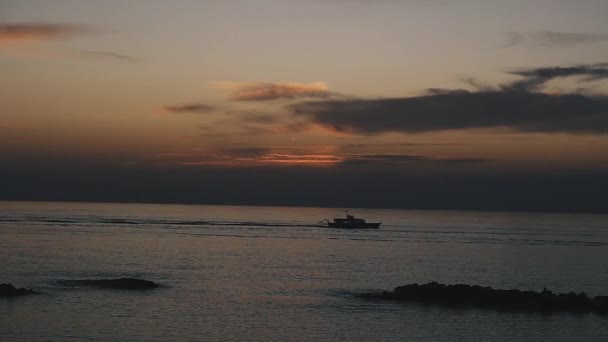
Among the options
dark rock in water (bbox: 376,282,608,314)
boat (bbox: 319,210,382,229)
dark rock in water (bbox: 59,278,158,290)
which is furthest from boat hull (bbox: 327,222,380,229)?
dark rock in water (bbox: 59,278,158,290)

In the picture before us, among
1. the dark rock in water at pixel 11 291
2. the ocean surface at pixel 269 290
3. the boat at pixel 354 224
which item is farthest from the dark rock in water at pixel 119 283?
the boat at pixel 354 224

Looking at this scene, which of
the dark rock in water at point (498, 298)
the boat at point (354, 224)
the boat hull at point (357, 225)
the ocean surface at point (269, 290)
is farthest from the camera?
the boat hull at point (357, 225)

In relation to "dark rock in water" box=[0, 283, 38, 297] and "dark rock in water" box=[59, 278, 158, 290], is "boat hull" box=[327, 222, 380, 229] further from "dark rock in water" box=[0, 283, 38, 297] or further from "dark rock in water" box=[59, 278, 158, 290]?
"dark rock in water" box=[0, 283, 38, 297]

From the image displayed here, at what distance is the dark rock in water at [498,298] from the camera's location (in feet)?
163

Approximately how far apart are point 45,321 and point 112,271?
91.7 feet

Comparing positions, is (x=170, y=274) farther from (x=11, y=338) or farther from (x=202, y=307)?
(x=11, y=338)

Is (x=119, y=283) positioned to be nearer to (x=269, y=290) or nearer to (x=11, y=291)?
(x=11, y=291)

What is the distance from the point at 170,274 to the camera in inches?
2623

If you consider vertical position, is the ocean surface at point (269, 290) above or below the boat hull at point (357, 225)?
below

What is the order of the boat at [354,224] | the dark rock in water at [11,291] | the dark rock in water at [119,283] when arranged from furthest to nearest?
1. the boat at [354,224]
2. the dark rock in water at [119,283]
3. the dark rock in water at [11,291]

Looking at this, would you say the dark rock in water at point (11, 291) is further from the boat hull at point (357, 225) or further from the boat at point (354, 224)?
the boat hull at point (357, 225)

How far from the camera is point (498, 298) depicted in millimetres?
51500

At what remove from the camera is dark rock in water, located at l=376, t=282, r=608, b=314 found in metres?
49.7

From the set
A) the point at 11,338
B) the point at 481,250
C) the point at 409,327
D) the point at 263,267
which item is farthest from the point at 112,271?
the point at 481,250
